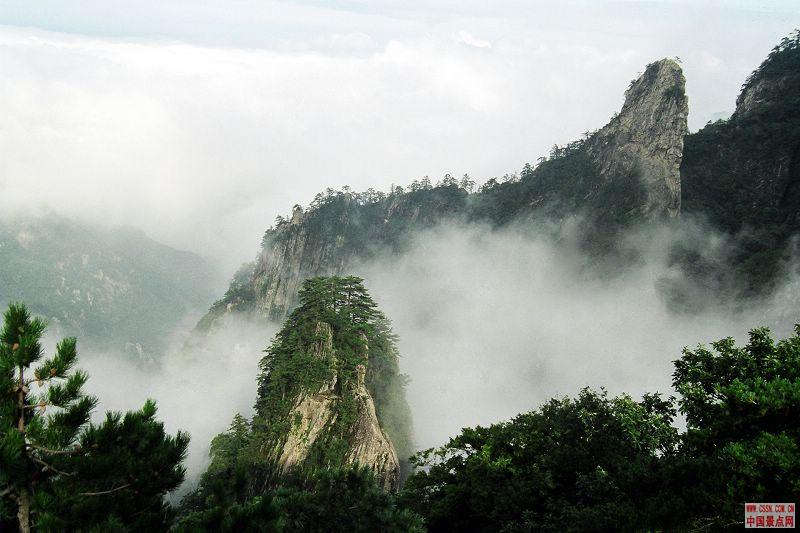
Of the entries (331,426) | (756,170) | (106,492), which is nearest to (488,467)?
(106,492)

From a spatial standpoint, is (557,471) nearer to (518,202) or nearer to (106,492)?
(106,492)

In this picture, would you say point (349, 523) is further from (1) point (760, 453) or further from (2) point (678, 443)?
(2) point (678, 443)

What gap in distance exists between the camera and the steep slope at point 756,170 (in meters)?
74.1

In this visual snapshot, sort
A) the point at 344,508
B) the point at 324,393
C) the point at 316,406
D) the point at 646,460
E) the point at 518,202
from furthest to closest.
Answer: the point at 518,202 → the point at 324,393 → the point at 316,406 → the point at 646,460 → the point at 344,508

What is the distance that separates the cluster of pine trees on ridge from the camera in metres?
6.85

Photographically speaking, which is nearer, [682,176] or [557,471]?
[557,471]

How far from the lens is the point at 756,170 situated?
8106cm

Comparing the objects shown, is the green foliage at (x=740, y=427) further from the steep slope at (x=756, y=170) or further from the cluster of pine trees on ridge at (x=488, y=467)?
the steep slope at (x=756, y=170)

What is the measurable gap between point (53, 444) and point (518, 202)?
118 meters

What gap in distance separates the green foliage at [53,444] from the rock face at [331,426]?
30876 millimetres

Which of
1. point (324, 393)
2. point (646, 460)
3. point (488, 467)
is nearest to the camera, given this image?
point (646, 460)

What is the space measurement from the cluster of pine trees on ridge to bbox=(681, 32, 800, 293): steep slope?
66351mm

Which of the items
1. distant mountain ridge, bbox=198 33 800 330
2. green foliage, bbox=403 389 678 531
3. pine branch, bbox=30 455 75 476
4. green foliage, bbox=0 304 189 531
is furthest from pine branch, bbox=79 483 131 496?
distant mountain ridge, bbox=198 33 800 330

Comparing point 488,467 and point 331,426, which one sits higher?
point 331,426
